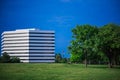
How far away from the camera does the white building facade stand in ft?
375

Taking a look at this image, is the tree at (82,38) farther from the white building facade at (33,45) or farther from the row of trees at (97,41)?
the white building facade at (33,45)

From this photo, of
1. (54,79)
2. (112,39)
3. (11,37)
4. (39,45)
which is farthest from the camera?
(39,45)

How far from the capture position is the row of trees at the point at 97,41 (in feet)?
150

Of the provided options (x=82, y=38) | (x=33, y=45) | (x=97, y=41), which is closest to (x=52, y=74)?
(x=97, y=41)

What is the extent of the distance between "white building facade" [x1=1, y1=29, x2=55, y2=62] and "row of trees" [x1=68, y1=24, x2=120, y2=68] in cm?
6412

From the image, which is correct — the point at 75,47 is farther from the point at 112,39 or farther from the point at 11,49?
the point at 11,49

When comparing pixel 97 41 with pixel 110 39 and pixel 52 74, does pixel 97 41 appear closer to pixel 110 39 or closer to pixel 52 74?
pixel 110 39

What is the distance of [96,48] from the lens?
1812 inches

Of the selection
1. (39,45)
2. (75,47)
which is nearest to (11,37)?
(39,45)

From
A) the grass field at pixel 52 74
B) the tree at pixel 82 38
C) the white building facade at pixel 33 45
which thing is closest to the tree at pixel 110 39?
the tree at pixel 82 38

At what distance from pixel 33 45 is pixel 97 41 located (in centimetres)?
7524

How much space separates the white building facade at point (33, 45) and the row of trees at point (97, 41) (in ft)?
210

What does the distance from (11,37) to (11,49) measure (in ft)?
19.6

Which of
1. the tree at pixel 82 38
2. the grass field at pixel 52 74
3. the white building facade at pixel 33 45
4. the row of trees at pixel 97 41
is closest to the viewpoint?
the grass field at pixel 52 74
